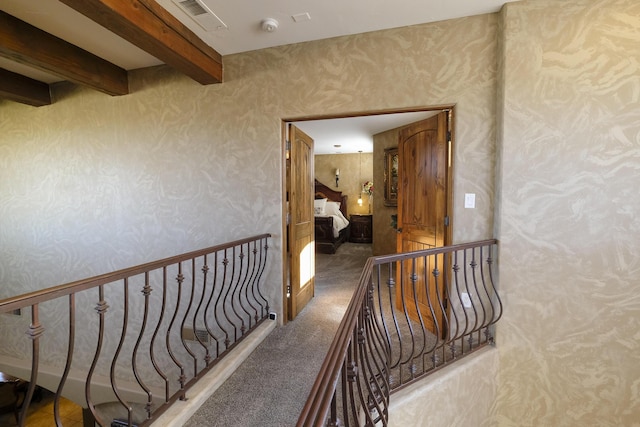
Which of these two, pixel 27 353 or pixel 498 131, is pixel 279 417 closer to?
pixel 498 131

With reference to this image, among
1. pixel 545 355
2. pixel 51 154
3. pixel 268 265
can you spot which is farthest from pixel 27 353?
pixel 545 355

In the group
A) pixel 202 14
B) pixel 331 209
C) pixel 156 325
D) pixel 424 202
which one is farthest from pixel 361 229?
pixel 202 14

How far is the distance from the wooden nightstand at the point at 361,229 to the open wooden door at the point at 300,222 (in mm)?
3856

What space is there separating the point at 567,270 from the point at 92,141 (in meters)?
4.82

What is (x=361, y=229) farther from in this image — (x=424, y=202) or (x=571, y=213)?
(x=571, y=213)

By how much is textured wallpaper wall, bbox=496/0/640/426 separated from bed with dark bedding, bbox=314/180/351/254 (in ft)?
13.6

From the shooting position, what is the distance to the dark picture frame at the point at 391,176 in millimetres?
5145

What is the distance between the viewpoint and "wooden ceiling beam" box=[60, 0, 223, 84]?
1.78 meters

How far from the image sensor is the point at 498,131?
7.23 ft

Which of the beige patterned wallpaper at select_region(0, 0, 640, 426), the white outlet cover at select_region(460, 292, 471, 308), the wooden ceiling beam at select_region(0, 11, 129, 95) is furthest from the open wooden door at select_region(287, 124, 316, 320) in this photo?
the wooden ceiling beam at select_region(0, 11, 129, 95)

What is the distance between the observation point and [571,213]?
2.08 meters

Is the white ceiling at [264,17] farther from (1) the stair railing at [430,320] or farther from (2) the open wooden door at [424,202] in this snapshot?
(1) the stair railing at [430,320]

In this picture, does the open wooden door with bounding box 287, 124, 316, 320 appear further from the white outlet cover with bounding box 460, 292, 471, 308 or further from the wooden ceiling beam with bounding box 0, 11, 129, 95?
the wooden ceiling beam with bounding box 0, 11, 129, 95

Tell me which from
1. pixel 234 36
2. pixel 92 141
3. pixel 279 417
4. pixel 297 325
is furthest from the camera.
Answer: pixel 92 141
